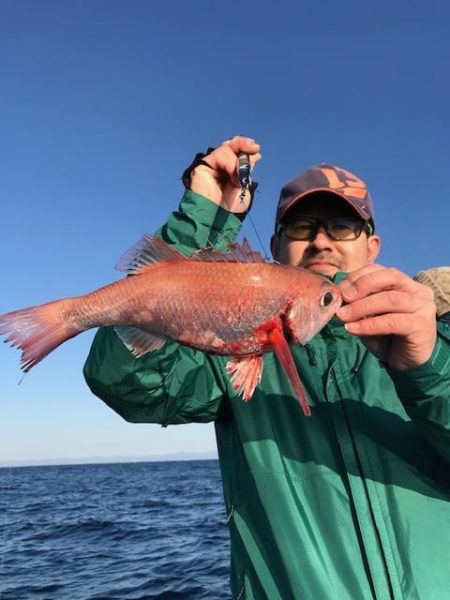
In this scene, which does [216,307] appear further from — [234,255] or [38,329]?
[38,329]

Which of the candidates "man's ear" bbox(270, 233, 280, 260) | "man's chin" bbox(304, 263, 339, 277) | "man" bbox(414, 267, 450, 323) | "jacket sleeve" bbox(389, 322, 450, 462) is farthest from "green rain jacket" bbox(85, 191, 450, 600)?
"man's ear" bbox(270, 233, 280, 260)

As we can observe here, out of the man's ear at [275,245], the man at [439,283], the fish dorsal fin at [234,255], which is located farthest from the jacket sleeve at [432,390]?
the man's ear at [275,245]

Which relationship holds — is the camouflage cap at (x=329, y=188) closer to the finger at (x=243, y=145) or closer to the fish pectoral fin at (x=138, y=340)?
the finger at (x=243, y=145)

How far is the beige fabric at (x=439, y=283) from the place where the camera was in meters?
4.55

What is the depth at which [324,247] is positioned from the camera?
14.6 ft

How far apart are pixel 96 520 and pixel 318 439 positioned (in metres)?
26.7

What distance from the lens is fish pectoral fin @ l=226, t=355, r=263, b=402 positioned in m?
2.88

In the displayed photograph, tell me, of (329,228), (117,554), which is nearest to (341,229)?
(329,228)

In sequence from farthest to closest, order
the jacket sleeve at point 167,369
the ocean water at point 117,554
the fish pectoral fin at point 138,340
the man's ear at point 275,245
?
1. the ocean water at point 117,554
2. the man's ear at point 275,245
3. the jacket sleeve at point 167,369
4. the fish pectoral fin at point 138,340

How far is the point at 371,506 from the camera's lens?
125 inches

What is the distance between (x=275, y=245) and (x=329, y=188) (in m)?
0.80

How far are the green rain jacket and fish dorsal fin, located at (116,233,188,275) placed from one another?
452 millimetres

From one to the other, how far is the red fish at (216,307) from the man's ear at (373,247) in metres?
2.31

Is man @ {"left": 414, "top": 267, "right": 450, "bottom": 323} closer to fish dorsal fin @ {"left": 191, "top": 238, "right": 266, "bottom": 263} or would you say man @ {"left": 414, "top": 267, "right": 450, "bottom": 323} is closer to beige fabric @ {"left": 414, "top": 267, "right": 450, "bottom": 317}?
beige fabric @ {"left": 414, "top": 267, "right": 450, "bottom": 317}
